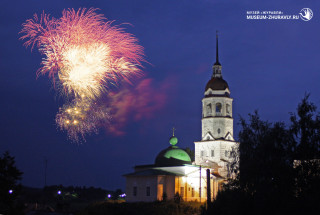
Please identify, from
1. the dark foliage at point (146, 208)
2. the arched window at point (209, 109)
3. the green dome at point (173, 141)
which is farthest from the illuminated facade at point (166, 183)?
the arched window at point (209, 109)

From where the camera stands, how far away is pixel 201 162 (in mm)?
69500

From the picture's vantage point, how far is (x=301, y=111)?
30.8 meters

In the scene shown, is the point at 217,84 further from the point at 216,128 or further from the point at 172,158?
the point at 172,158

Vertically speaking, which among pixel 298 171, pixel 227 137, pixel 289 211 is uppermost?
pixel 227 137

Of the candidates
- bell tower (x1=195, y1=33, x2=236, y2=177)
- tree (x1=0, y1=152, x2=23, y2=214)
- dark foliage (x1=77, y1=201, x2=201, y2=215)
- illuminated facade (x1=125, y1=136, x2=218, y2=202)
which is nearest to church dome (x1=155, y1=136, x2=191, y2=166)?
illuminated facade (x1=125, y1=136, x2=218, y2=202)

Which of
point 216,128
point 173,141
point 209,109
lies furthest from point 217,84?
point 173,141

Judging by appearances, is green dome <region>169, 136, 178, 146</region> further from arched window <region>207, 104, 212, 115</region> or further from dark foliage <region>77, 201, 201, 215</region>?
dark foliage <region>77, 201, 201, 215</region>

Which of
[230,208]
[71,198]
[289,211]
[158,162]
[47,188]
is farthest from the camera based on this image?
[47,188]

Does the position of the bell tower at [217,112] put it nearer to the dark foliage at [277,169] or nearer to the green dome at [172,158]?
the green dome at [172,158]

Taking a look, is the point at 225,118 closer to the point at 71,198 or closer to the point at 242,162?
the point at 71,198

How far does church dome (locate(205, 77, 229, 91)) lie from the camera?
70312 millimetres

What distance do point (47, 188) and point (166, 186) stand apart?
218ft

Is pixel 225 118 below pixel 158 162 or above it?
→ above

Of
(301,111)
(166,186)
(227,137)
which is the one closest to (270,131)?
(301,111)
